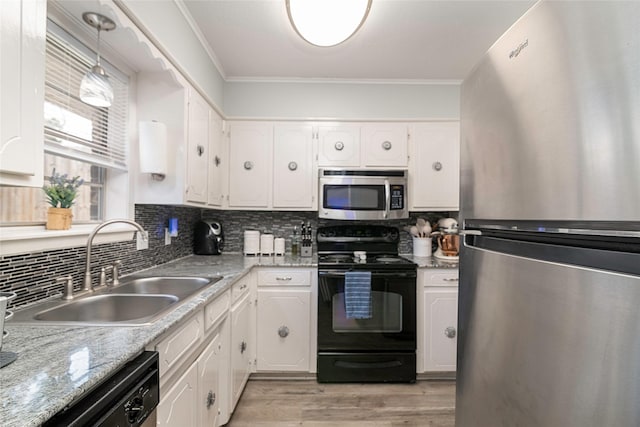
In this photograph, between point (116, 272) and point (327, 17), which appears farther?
point (116, 272)

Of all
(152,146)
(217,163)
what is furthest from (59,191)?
(217,163)

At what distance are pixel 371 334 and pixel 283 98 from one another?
2188 mm

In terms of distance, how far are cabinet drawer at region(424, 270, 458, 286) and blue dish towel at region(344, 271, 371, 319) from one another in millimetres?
499

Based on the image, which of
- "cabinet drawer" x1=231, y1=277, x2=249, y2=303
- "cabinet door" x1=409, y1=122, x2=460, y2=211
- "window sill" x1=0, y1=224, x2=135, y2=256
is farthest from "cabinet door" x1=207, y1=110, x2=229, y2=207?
"cabinet door" x1=409, y1=122, x2=460, y2=211

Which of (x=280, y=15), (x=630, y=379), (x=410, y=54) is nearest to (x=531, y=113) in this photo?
(x=630, y=379)

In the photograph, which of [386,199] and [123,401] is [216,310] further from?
[386,199]

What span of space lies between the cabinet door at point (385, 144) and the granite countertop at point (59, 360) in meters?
2.00

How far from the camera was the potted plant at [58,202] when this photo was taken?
1.27 metres

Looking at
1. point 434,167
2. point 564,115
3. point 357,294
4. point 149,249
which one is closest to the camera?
point 564,115

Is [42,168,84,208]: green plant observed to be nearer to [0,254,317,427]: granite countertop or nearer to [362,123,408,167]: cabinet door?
[0,254,317,427]: granite countertop

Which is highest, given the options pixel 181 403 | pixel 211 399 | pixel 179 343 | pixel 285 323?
pixel 179 343

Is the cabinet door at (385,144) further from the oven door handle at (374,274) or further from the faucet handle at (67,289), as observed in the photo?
the faucet handle at (67,289)

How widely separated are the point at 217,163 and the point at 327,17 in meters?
1.53

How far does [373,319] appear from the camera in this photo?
2.29 m
